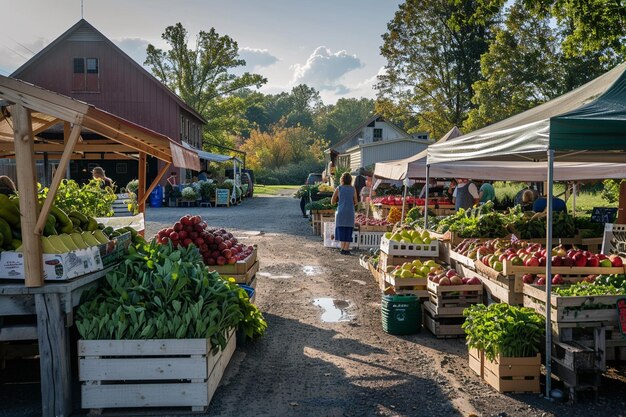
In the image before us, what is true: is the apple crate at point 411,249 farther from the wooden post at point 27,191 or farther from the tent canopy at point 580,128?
the wooden post at point 27,191

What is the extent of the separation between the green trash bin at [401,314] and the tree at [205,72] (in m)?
42.1

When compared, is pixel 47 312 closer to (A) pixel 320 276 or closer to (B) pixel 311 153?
(A) pixel 320 276

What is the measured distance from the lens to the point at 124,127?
5.41 meters

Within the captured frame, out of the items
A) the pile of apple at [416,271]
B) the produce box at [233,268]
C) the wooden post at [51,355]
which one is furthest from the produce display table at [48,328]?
the pile of apple at [416,271]

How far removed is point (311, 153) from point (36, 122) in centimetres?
6405

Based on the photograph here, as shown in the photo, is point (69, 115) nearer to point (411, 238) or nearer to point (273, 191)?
point (411, 238)

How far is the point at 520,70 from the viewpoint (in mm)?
32594

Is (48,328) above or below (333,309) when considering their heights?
above

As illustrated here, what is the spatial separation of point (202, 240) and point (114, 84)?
95.1 feet

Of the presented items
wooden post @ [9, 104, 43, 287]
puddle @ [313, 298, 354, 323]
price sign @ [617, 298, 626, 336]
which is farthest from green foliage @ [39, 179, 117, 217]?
price sign @ [617, 298, 626, 336]

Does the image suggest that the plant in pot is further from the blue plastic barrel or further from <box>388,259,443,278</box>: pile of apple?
the blue plastic barrel

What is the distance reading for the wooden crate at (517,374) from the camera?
5391 millimetres

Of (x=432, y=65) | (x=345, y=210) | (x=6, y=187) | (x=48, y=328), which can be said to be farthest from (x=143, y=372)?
(x=432, y=65)

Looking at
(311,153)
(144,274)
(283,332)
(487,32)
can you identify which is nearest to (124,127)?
(144,274)
